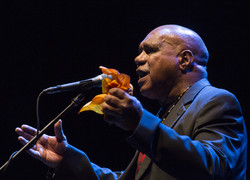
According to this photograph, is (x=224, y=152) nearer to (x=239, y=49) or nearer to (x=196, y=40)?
(x=196, y=40)

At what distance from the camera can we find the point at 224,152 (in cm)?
153

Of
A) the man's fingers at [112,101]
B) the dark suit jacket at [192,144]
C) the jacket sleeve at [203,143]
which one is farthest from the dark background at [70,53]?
the man's fingers at [112,101]


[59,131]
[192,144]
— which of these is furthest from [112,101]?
[59,131]

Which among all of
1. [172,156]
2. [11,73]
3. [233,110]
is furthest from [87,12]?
[172,156]

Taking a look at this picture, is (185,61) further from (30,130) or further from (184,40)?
A: (30,130)

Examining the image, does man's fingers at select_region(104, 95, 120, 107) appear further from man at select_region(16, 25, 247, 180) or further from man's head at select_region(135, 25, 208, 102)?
man's head at select_region(135, 25, 208, 102)

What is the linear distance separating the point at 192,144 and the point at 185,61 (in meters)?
1.12

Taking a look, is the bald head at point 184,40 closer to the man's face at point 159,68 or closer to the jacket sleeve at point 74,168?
the man's face at point 159,68

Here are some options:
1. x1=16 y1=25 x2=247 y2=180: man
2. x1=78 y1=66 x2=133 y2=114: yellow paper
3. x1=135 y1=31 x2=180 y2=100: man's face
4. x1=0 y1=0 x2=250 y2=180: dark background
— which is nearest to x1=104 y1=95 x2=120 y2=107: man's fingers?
x1=16 y1=25 x2=247 y2=180: man

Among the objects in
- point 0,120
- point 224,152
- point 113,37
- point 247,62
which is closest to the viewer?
point 224,152

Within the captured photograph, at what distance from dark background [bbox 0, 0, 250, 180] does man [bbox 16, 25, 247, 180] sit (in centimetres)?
144

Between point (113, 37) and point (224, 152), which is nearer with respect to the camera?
point (224, 152)

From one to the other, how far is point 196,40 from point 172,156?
4.66 feet

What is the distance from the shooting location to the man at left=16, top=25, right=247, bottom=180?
52.9 inches
